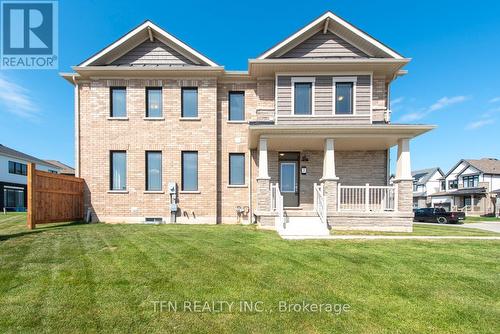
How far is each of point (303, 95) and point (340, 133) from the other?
9.37 feet

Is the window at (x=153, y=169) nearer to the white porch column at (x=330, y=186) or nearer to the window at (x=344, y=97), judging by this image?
the white porch column at (x=330, y=186)

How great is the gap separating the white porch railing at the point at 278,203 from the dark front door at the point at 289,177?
1.97m

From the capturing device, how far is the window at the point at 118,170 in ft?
39.7

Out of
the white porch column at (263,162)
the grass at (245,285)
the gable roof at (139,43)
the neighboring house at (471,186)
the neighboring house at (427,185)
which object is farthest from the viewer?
the neighboring house at (427,185)

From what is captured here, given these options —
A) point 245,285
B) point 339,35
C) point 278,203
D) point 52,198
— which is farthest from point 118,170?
point 339,35

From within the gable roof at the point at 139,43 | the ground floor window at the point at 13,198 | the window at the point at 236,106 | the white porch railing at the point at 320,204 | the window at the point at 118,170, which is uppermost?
the gable roof at the point at 139,43

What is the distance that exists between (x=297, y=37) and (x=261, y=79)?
2.39m

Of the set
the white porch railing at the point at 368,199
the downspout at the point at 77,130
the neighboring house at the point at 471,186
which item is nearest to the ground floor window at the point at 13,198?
the downspout at the point at 77,130

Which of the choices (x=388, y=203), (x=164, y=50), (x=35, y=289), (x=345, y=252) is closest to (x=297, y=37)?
(x=164, y=50)

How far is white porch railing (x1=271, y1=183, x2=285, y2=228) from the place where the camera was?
9159 millimetres

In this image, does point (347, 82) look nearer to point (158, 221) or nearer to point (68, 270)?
point (158, 221)

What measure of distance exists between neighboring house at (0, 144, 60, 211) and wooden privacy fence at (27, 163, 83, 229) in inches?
896

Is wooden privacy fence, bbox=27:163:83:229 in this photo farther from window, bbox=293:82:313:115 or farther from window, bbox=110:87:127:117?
window, bbox=293:82:313:115

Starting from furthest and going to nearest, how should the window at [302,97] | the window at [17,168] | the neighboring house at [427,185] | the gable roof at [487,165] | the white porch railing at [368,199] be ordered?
1. the neighboring house at [427,185]
2. the gable roof at [487,165]
3. the window at [17,168]
4. the window at [302,97]
5. the white porch railing at [368,199]
